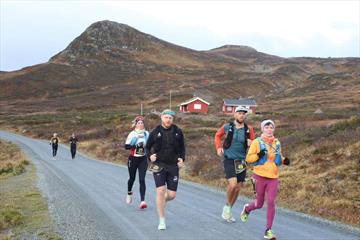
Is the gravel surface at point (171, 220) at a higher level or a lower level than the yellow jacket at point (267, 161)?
lower

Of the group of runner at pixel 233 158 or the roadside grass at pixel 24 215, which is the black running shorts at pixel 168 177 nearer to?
the group of runner at pixel 233 158

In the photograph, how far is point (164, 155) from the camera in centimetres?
840

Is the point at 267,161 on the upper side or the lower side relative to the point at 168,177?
upper

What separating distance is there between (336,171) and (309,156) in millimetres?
2906

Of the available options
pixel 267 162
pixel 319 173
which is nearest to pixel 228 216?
pixel 267 162

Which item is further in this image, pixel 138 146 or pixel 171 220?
pixel 138 146

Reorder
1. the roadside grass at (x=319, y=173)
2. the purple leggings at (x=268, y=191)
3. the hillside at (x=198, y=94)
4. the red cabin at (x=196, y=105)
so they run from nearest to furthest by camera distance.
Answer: the purple leggings at (x=268, y=191) → the roadside grass at (x=319, y=173) → the hillside at (x=198, y=94) → the red cabin at (x=196, y=105)

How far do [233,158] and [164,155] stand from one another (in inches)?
49.6

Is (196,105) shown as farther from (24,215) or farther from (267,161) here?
(267,161)

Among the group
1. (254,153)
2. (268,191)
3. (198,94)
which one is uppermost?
(198,94)

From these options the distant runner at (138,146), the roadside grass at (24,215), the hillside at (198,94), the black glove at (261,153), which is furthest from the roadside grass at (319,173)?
the roadside grass at (24,215)

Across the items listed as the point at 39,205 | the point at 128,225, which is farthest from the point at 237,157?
the point at 39,205

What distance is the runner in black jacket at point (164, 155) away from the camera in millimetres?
8391

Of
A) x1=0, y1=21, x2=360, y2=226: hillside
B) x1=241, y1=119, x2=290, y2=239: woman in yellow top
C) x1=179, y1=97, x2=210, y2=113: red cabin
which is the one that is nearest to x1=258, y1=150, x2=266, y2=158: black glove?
x1=241, y1=119, x2=290, y2=239: woman in yellow top
